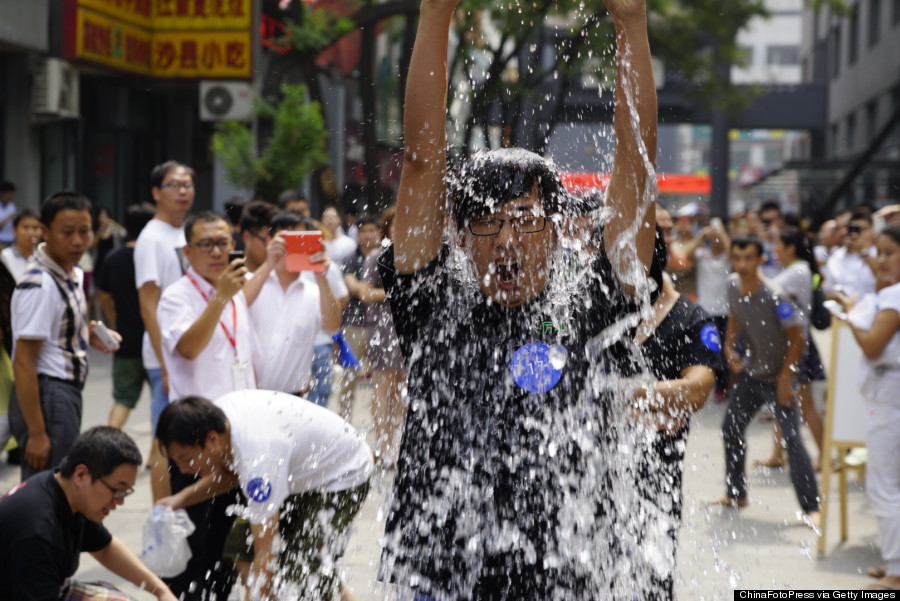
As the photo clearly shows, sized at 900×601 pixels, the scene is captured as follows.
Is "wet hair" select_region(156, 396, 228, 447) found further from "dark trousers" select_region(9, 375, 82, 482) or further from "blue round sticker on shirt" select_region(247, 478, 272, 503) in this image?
"dark trousers" select_region(9, 375, 82, 482)

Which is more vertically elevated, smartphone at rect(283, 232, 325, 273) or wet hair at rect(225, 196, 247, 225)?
wet hair at rect(225, 196, 247, 225)

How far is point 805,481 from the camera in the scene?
22.8 ft

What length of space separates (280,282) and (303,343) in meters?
0.33

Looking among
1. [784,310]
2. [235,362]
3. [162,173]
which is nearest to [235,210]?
[162,173]

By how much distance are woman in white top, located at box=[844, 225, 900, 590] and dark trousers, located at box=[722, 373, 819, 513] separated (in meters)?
1.18

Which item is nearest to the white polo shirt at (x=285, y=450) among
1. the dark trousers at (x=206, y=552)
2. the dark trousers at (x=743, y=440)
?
the dark trousers at (x=206, y=552)

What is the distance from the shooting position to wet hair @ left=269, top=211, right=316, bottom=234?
6.13 meters

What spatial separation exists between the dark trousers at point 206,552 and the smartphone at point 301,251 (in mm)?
1151

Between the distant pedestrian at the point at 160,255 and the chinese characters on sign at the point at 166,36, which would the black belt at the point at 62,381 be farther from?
the chinese characters on sign at the point at 166,36

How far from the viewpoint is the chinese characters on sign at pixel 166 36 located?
1491 centimetres

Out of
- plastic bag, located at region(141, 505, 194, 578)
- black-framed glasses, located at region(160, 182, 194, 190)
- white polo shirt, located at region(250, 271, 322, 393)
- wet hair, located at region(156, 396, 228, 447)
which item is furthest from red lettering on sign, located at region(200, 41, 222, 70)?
wet hair, located at region(156, 396, 228, 447)

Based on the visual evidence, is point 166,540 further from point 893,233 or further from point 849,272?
point 849,272

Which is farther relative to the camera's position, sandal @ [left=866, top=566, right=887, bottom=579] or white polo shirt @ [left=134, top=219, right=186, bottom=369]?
white polo shirt @ [left=134, top=219, right=186, bottom=369]

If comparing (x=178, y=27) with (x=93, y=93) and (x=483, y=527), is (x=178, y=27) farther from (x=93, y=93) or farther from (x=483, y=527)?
(x=483, y=527)
